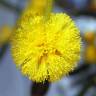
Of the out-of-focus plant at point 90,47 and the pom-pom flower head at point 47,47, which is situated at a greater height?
the pom-pom flower head at point 47,47

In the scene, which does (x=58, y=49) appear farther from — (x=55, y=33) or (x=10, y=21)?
(x=10, y=21)

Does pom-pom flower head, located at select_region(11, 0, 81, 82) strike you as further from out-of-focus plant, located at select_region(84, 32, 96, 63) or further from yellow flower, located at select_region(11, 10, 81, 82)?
out-of-focus plant, located at select_region(84, 32, 96, 63)

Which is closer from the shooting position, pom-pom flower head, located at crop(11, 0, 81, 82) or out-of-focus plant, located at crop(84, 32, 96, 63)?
pom-pom flower head, located at crop(11, 0, 81, 82)

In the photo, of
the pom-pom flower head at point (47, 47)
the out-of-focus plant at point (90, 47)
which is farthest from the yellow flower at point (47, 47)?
the out-of-focus plant at point (90, 47)

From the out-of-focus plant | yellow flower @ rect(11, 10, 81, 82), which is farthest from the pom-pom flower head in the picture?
the out-of-focus plant

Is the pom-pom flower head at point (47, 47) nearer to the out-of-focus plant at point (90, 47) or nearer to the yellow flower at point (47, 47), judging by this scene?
the yellow flower at point (47, 47)

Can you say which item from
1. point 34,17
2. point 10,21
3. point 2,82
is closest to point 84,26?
point 10,21

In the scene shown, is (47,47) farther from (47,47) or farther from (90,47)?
(90,47)

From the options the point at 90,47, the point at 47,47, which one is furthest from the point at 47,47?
the point at 90,47
